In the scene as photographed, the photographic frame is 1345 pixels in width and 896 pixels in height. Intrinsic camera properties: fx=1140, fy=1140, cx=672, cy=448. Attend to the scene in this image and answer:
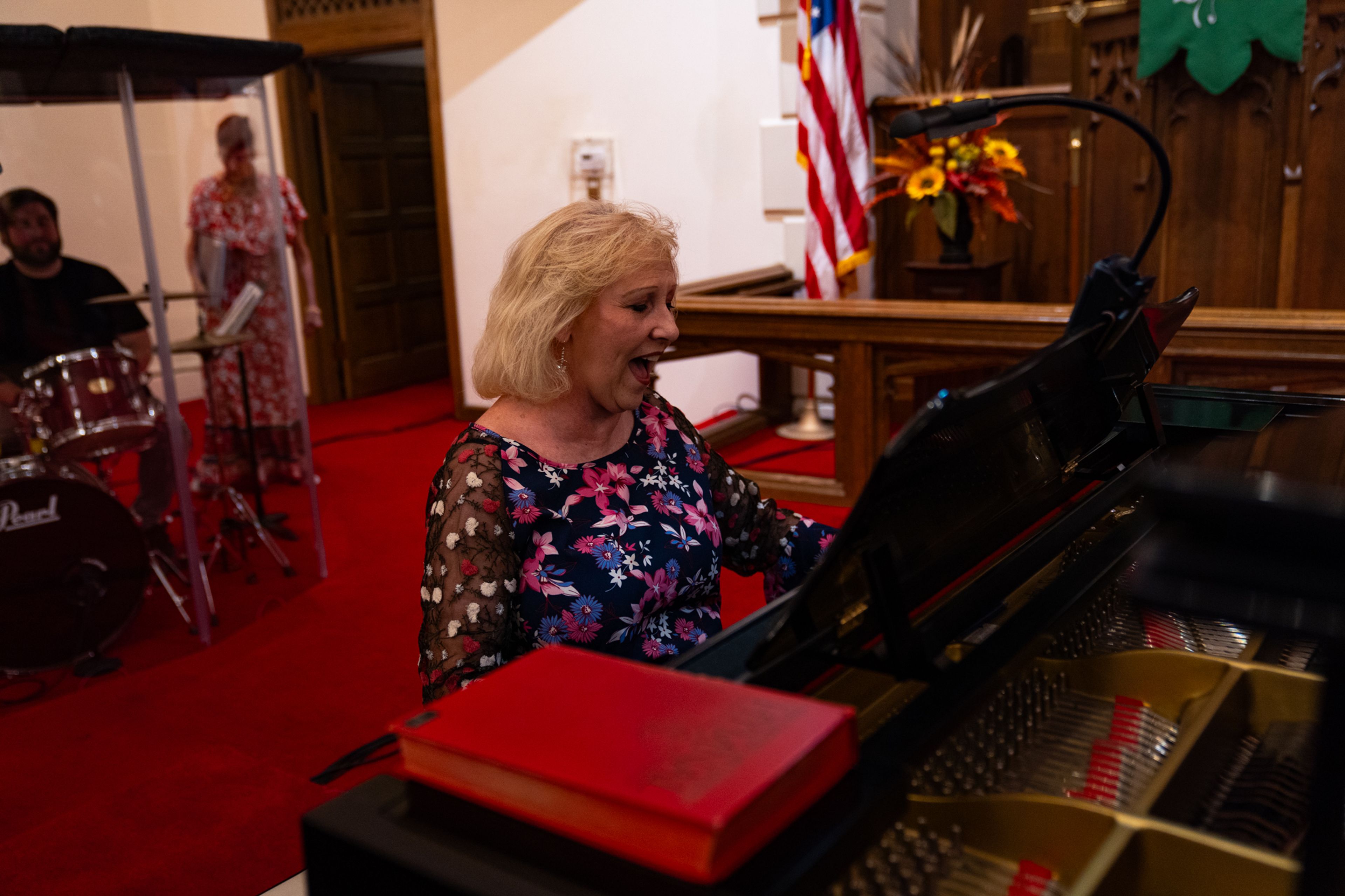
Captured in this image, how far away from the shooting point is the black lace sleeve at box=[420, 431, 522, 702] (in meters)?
1.53

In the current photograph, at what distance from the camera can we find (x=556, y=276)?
170 cm

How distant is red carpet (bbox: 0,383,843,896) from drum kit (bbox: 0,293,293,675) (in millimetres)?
168

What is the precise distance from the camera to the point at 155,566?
408 cm

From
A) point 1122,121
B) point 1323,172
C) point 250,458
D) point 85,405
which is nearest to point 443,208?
point 250,458

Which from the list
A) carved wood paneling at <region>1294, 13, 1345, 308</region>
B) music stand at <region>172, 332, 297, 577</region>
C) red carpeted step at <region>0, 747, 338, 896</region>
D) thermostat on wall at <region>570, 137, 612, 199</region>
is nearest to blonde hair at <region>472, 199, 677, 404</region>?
red carpeted step at <region>0, 747, 338, 896</region>

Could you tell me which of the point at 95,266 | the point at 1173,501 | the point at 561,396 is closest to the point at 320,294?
the point at 95,266

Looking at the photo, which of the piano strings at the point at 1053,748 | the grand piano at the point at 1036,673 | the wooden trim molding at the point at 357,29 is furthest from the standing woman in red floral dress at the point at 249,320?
the piano strings at the point at 1053,748

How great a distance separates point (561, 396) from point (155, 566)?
9.53ft

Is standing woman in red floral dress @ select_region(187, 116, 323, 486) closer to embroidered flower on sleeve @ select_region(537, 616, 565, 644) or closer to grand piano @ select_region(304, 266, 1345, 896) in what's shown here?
embroidered flower on sleeve @ select_region(537, 616, 565, 644)

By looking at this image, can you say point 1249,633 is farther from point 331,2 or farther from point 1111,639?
point 331,2

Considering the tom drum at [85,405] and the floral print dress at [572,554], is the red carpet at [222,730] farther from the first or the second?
the floral print dress at [572,554]

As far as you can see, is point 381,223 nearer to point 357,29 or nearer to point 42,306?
point 357,29

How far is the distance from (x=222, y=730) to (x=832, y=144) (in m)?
3.67

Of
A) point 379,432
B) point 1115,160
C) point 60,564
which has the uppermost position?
point 1115,160
